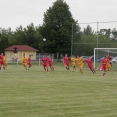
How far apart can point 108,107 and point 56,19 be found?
60582 mm

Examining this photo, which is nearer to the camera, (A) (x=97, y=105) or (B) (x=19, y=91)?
(A) (x=97, y=105)

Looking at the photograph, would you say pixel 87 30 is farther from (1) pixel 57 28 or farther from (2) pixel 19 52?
(2) pixel 19 52

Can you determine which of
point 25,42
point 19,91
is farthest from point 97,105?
point 25,42

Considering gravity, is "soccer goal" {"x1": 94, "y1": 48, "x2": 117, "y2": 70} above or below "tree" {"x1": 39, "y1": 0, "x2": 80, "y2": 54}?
below

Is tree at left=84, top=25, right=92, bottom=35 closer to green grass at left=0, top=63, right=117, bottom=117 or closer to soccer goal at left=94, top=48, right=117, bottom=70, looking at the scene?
soccer goal at left=94, top=48, right=117, bottom=70

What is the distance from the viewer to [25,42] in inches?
3666

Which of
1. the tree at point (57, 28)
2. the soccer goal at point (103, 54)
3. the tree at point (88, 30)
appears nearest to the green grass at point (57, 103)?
the soccer goal at point (103, 54)

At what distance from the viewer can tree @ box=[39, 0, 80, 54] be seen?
6956cm

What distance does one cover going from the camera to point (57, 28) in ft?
234

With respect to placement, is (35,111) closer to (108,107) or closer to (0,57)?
(108,107)

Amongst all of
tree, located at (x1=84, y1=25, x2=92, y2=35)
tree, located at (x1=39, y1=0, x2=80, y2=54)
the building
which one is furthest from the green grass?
the building

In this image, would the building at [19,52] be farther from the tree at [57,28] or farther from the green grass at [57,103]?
the green grass at [57,103]

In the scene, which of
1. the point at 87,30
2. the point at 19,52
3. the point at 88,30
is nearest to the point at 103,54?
the point at 88,30

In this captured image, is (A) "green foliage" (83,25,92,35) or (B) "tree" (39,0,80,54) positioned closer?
(A) "green foliage" (83,25,92,35)
